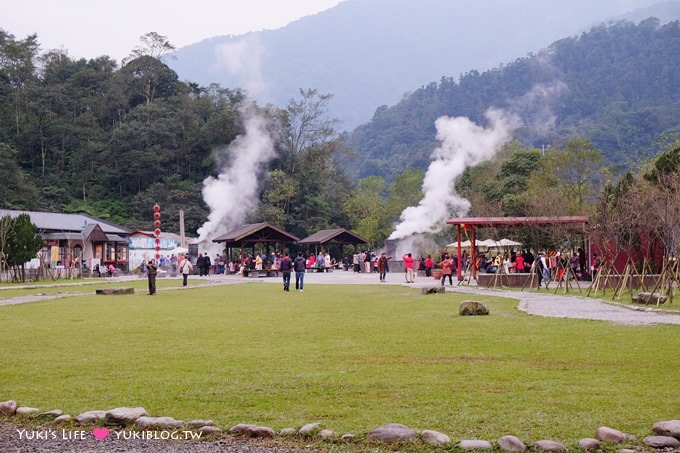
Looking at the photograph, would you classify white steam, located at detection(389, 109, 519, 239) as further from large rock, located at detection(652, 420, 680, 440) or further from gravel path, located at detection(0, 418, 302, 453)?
gravel path, located at detection(0, 418, 302, 453)

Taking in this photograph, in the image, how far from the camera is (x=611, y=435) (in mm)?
6367

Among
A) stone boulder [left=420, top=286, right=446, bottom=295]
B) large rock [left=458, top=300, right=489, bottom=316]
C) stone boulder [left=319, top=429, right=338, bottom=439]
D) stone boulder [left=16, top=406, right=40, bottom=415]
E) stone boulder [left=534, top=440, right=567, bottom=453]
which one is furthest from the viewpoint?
stone boulder [left=420, top=286, right=446, bottom=295]

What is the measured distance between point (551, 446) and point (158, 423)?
339 cm

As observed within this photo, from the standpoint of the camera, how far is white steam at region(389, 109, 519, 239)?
58000mm

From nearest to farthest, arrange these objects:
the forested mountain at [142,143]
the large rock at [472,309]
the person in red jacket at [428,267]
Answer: the large rock at [472,309] → the person in red jacket at [428,267] → the forested mountain at [142,143]

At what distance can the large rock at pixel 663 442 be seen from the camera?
6250 millimetres

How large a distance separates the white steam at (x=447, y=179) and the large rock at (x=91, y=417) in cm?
5087

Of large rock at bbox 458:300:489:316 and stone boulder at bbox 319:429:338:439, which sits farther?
large rock at bbox 458:300:489:316

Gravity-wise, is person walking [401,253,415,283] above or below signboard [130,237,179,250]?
below

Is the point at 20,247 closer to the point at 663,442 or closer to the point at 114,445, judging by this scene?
the point at 114,445

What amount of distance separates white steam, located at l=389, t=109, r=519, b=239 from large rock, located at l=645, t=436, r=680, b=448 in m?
51.4


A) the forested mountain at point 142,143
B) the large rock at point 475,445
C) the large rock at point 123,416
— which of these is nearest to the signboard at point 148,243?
→ the forested mountain at point 142,143

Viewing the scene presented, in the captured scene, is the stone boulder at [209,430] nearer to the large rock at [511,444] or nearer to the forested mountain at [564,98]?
the large rock at [511,444]

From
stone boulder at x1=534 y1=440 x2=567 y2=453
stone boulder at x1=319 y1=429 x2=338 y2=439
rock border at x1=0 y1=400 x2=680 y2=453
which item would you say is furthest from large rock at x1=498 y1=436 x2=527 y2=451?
stone boulder at x1=319 y1=429 x2=338 y2=439
